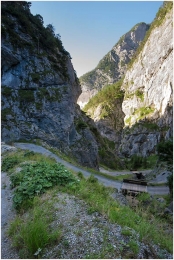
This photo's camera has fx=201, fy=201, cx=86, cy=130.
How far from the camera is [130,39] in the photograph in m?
188

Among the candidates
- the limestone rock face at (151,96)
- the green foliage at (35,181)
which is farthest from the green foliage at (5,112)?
the limestone rock face at (151,96)

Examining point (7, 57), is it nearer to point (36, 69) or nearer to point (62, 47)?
point (36, 69)

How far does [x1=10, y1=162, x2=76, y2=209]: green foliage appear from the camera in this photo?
7.27 m

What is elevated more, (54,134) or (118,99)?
(118,99)

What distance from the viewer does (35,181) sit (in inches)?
316

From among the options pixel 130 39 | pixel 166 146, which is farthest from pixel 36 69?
pixel 130 39

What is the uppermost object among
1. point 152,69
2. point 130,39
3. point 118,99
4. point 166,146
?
point 130,39

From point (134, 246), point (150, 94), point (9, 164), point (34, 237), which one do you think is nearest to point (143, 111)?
point (150, 94)

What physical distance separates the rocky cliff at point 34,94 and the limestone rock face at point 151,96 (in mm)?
40435

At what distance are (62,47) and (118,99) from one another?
7174 centimetres

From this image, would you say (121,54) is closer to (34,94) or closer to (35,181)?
(34,94)

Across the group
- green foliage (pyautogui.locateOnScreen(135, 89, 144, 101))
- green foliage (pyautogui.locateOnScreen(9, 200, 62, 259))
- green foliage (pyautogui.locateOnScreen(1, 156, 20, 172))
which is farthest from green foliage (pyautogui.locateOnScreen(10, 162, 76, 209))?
green foliage (pyautogui.locateOnScreen(135, 89, 144, 101))

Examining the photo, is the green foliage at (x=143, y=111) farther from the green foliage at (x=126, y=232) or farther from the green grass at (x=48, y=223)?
the green foliage at (x=126, y=232)

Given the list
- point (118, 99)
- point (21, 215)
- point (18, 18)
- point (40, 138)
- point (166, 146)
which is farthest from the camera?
point (118, 99)
